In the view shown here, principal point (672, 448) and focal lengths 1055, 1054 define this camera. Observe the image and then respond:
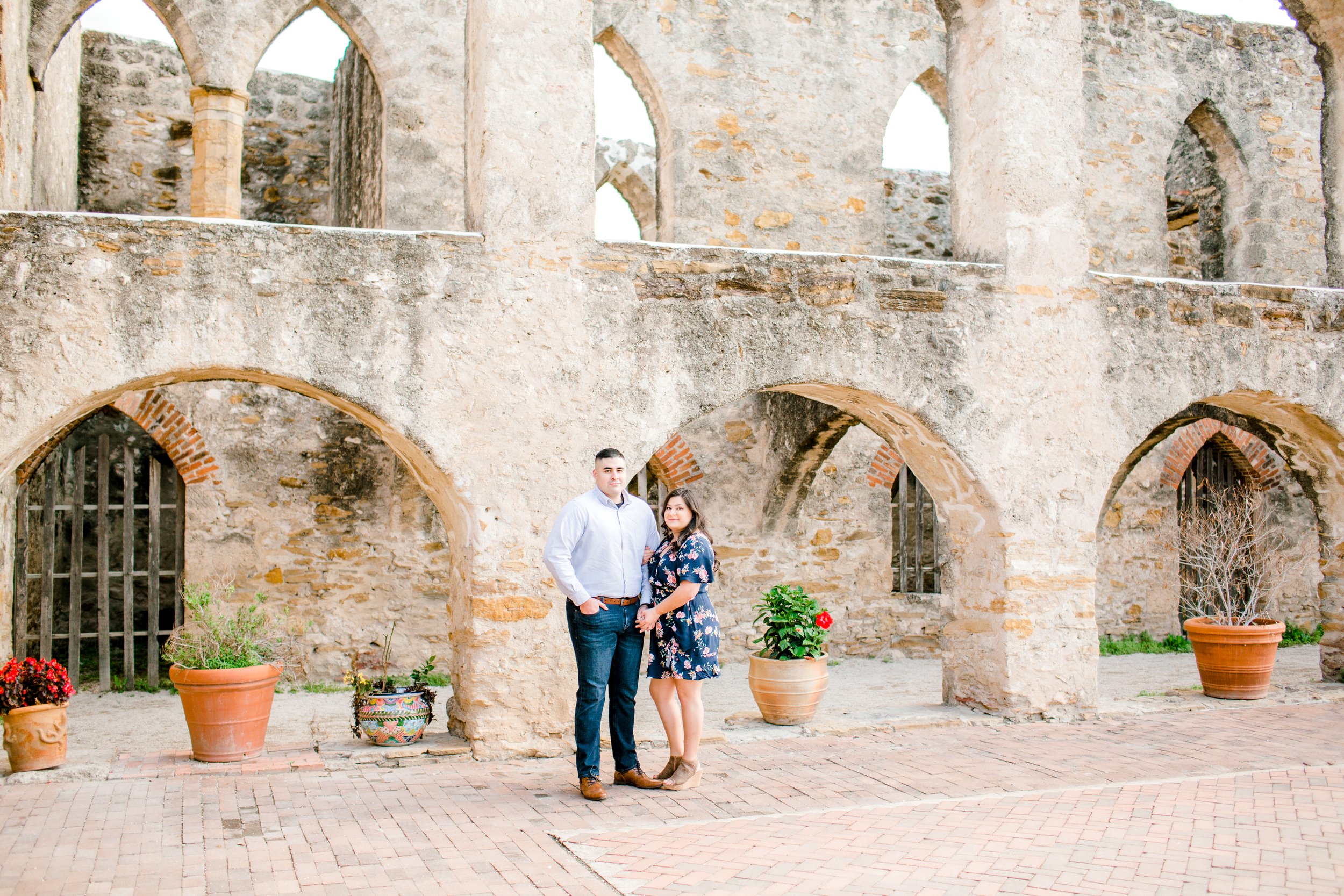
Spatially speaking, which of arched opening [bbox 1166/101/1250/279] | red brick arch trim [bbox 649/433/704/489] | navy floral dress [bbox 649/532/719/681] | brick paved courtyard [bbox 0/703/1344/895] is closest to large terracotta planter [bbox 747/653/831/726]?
brick paved courtyard [bbox 0/703/1344/895]

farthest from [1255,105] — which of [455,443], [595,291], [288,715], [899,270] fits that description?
[288,715]

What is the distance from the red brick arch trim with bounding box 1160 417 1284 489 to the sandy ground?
2310 millimetres

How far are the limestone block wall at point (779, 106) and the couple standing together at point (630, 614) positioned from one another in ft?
19.4

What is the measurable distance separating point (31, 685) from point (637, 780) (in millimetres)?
3249

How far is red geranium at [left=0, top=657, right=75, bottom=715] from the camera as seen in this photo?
545 cm

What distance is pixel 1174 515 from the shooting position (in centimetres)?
1189

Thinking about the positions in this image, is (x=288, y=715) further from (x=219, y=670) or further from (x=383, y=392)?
(x=383, y=392)

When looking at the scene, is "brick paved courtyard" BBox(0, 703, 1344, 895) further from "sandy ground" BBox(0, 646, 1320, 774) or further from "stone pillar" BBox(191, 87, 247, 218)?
"stone pillar" BBox(191, 87, 247, 218)

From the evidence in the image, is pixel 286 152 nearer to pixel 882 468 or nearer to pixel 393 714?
pixel 882 468

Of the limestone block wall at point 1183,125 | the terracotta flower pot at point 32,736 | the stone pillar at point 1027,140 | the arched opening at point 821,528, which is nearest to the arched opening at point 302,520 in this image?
the arched opening at point 821,528

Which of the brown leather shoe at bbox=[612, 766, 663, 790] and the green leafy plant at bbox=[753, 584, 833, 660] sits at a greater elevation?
the green leafy plant at bbox=[753, 584, 833, 660]

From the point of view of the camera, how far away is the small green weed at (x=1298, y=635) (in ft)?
39.0

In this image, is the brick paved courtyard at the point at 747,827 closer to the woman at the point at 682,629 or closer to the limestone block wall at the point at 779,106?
the woman at the point at 682,629

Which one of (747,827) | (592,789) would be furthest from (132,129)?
(747,827)
